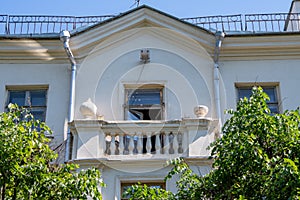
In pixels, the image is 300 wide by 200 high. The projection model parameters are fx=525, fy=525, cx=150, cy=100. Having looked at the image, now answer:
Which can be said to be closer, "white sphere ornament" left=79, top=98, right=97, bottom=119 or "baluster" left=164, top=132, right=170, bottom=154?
"baluster" left=164, top=132, right=170, bottom=154

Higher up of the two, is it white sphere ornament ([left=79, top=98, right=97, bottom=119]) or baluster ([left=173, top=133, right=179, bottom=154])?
white sphere ornament ([left=79, top=98, right=97, bottom=119])

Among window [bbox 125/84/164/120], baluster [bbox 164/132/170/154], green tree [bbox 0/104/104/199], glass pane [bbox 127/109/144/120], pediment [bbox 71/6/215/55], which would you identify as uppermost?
pediment [bbox 71/6/215/55]

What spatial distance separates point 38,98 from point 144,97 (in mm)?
2725

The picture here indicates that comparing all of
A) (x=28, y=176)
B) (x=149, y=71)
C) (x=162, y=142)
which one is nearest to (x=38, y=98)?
(x=149, y=71)

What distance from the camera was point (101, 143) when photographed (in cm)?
1159

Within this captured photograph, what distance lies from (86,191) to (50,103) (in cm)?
484

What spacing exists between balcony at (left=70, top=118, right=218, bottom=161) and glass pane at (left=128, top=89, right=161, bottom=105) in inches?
65.3

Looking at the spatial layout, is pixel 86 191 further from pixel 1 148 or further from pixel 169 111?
pixel 169 111

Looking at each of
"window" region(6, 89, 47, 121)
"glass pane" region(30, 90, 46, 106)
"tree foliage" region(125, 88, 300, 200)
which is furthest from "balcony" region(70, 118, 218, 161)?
"tree foliage" region(125, 88, 300, 200)

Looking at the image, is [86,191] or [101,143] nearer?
[86,191]

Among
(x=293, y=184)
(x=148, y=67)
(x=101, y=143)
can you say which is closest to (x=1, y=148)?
(x=101, y=143)

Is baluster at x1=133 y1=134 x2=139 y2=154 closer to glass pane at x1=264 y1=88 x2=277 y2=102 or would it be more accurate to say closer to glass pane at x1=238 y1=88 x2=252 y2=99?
glass pane at x1=238 y1=88 x2=252 y2=99

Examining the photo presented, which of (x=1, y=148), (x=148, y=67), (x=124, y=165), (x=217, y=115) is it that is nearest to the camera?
(x=1, y=148)

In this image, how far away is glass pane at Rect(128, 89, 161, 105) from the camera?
1323cm
